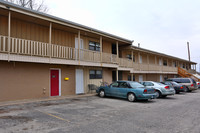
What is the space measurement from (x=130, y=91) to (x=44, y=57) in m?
6.19

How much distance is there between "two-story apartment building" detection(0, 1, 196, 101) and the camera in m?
9.25

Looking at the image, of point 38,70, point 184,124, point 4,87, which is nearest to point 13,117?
point 4,87

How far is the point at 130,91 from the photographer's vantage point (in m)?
10.4

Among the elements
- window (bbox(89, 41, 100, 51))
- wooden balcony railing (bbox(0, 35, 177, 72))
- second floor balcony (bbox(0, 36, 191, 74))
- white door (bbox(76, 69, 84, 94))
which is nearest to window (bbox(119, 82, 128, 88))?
second floor balcony (bbox(0, 36, 191, 74))

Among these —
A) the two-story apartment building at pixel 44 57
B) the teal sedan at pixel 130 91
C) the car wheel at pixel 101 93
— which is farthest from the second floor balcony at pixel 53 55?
the teal sedan at pixel 130 91

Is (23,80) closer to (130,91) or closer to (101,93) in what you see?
(101,93)

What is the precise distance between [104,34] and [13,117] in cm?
1048

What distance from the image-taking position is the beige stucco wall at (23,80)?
936 centimetres

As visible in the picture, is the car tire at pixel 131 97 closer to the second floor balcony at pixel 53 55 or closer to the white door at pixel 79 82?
the second floor balcony at pixel 53 55

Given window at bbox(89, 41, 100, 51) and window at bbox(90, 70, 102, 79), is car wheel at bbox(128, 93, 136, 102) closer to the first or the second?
window at bbox(90, 70, 102, 79)

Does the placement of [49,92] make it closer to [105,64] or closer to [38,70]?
[38,70]

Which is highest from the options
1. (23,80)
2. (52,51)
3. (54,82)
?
(52,51)

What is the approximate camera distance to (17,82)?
32.3ft

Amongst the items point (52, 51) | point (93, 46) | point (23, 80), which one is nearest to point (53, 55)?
point (52, 51)
